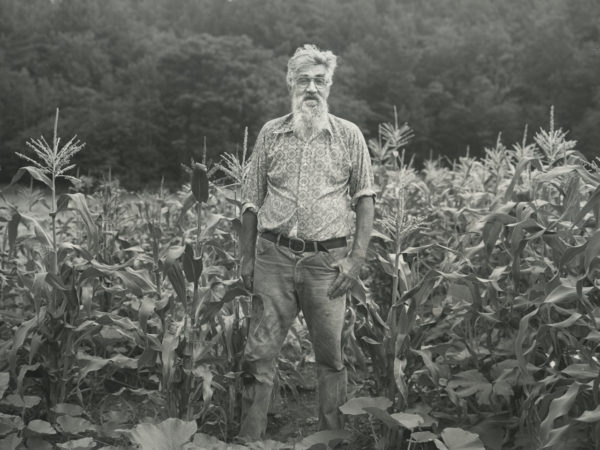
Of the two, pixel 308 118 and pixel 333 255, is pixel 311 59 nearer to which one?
pixel 308 118

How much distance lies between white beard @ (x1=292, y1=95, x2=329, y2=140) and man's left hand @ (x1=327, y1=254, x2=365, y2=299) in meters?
0.65

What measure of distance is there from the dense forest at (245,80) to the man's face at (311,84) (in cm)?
2726

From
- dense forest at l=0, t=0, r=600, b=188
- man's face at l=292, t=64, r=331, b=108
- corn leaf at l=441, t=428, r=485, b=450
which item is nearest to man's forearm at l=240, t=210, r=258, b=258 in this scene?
man's face at l=292, t=64, r=331, b=108

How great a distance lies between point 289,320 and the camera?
132 inches

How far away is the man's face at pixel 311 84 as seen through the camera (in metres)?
3.20

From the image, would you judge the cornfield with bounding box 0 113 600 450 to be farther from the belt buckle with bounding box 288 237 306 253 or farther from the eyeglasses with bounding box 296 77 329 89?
the eyeglasses with bounding box 296 77 329 89

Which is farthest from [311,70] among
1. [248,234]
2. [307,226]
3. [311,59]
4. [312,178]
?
[248,234]

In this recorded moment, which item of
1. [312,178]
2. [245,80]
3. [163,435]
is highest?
[245,80]

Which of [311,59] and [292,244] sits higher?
[311,59]

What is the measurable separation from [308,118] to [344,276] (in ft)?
2.64

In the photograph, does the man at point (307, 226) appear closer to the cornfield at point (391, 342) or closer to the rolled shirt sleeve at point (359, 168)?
the rolled shirt sleeve at point (359, 168)

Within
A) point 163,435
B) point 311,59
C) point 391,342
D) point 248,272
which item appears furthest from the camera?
point 391,342

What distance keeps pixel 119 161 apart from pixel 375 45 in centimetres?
1835

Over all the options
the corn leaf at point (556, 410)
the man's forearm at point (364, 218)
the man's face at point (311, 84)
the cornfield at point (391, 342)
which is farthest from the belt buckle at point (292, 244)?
the corn leaf at point (556, 410)
